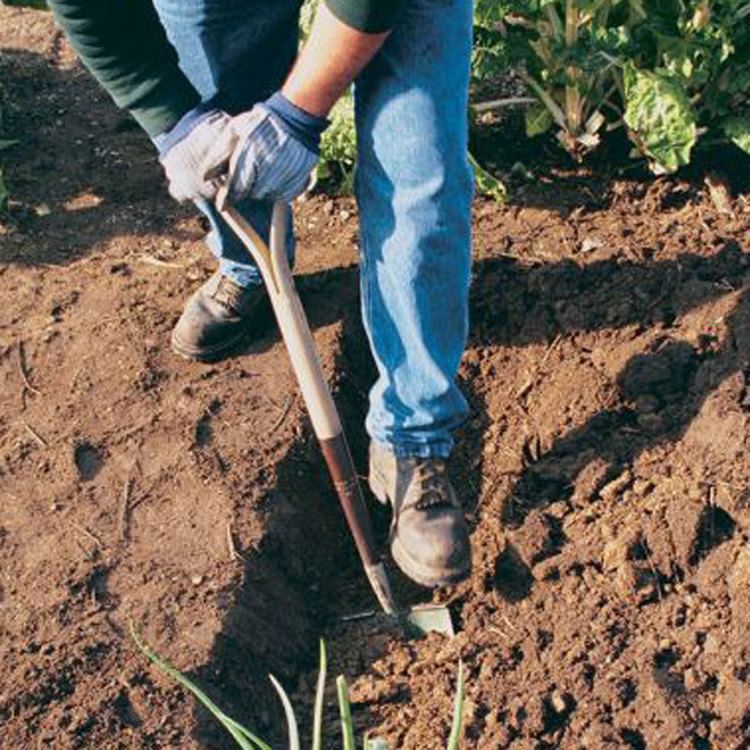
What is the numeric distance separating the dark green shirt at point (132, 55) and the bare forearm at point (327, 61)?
0.29 m

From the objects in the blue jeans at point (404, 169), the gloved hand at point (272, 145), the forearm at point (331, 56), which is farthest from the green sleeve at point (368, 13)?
the gloved hand at point (272, 145)

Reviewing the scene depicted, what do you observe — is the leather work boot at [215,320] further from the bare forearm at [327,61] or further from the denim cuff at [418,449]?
the bare forearm at [327,61]

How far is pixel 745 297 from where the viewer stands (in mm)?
3725

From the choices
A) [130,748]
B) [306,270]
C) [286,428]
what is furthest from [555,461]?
[130,748]

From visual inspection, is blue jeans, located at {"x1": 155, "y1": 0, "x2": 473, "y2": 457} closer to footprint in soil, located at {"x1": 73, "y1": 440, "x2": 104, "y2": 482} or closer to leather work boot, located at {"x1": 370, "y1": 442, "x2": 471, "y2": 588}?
leather work boot, located at {"x1": 370, "y1": 442, "x2": 471, "y2": 588}

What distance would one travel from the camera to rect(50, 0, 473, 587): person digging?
289 centimetres

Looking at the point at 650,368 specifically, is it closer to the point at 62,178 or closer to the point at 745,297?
the point at 745,297

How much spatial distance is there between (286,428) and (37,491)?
602mm

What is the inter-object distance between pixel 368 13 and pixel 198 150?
0.50 metres

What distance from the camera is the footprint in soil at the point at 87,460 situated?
11.7 feet

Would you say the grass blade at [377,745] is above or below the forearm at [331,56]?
below

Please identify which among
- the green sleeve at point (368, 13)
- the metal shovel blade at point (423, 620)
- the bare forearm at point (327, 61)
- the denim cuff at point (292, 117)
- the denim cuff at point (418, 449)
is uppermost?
the green sleeve at point (368, 13)

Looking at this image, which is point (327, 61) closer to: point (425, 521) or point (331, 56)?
point (331, 56)

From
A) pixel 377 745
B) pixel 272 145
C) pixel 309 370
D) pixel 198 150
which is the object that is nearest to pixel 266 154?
pixel 272 145
